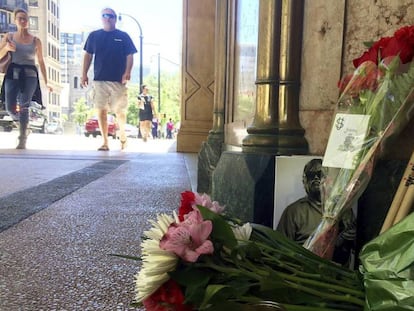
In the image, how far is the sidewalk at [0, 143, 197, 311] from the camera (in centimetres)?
102

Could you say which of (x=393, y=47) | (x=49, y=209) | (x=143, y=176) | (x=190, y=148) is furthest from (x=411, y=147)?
(x=190, y=148)

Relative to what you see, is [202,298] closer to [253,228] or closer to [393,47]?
[253,228]

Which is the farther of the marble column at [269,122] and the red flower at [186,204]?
the marble column at [269,122]

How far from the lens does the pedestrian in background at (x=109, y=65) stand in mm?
5445

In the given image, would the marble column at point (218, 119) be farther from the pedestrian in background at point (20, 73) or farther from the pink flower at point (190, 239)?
the pedestrian in background at point (20, 73)

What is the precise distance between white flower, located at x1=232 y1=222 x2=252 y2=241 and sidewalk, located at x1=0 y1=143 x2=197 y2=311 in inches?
12.4

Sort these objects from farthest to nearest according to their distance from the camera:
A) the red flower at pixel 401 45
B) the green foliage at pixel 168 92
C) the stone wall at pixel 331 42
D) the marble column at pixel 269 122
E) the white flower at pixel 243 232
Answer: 1. the green foliage at pixel 168 92
2. the marble column at pixel 269 122
3. the stone wall at pixel 331 42
4. the red flower at pixel 401 45
5. the white flower at pixel 243 232

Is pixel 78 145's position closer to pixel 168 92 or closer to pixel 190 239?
pixel 190 239

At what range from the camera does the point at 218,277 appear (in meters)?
0.74

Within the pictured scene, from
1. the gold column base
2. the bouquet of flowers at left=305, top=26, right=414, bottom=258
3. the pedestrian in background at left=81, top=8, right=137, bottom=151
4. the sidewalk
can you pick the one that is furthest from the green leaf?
the pedestrian in background at left=81, top=8, right=137, bottom=151

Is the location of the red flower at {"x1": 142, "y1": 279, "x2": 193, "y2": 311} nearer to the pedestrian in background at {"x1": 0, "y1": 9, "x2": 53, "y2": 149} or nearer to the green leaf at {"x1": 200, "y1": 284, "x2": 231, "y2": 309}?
the green leaf at {"x1": 200, "y1": 284, "x2": 231, "y2": 309}

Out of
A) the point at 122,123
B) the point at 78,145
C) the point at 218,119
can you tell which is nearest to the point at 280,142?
the point at 218,119

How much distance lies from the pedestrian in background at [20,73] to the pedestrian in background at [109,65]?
71 centimetres

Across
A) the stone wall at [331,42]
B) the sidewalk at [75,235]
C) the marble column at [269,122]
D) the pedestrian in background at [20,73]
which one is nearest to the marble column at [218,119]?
the sidewalk at [75,235]
